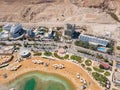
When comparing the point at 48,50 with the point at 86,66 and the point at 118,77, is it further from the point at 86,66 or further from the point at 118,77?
the point at 118,77

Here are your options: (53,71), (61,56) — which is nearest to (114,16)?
(61,56)

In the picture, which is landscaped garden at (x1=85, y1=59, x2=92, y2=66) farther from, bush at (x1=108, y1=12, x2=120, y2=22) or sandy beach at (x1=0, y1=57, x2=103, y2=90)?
bush at (x1=108, y1=12, x2=120, y2=22)

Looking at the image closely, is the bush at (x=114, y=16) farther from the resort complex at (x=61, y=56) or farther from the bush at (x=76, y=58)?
the bush at (x=76, y=58)

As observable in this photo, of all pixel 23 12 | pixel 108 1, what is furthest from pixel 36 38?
pixel 108 1

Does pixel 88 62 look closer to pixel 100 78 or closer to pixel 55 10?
pixel 100 78

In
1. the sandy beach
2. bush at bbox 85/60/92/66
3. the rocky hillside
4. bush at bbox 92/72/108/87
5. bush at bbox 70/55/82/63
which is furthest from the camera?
the rocky hillside

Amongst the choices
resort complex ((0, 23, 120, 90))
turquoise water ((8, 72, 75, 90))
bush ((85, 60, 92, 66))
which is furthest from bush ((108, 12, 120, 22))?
turquoise water ((8, 72, 75, 90))
